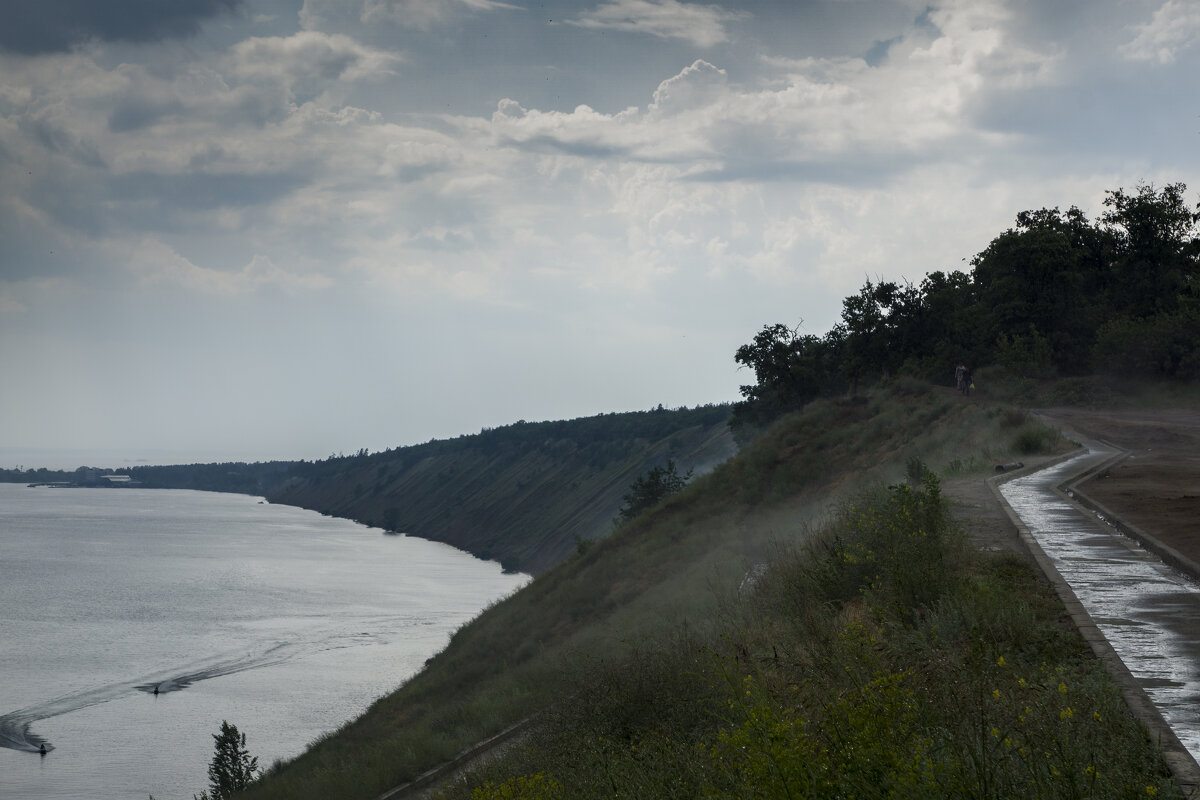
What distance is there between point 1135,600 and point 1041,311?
41936 mm

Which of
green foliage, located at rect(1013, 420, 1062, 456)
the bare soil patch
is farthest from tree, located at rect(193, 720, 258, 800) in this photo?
the bare soil patch

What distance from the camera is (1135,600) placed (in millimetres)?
8234

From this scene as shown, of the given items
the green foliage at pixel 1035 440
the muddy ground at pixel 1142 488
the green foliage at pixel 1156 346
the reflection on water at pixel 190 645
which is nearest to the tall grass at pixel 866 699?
the muddy ground at pixel 1142 488

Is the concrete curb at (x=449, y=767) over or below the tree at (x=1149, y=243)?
below

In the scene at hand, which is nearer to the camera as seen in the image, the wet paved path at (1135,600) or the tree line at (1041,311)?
the wet paved path at (1135,600)

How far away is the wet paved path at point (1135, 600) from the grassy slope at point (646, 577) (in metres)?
3.71

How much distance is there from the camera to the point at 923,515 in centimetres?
1064

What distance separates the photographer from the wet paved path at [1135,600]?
18.6 ft

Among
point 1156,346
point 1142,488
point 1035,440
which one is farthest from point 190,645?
point 1142,488

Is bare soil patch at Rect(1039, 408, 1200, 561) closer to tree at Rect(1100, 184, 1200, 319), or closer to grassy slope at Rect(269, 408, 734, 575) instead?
tree at Rect(1100, 184, 1200, 319)

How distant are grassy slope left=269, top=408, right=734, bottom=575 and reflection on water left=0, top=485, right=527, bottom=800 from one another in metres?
10.5

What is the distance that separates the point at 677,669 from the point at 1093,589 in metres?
3.99

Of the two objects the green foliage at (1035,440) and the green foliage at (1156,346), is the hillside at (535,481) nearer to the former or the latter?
the green foliage at (1156,346)

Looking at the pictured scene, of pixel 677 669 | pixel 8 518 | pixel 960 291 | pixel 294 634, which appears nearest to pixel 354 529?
pixel 8 518
